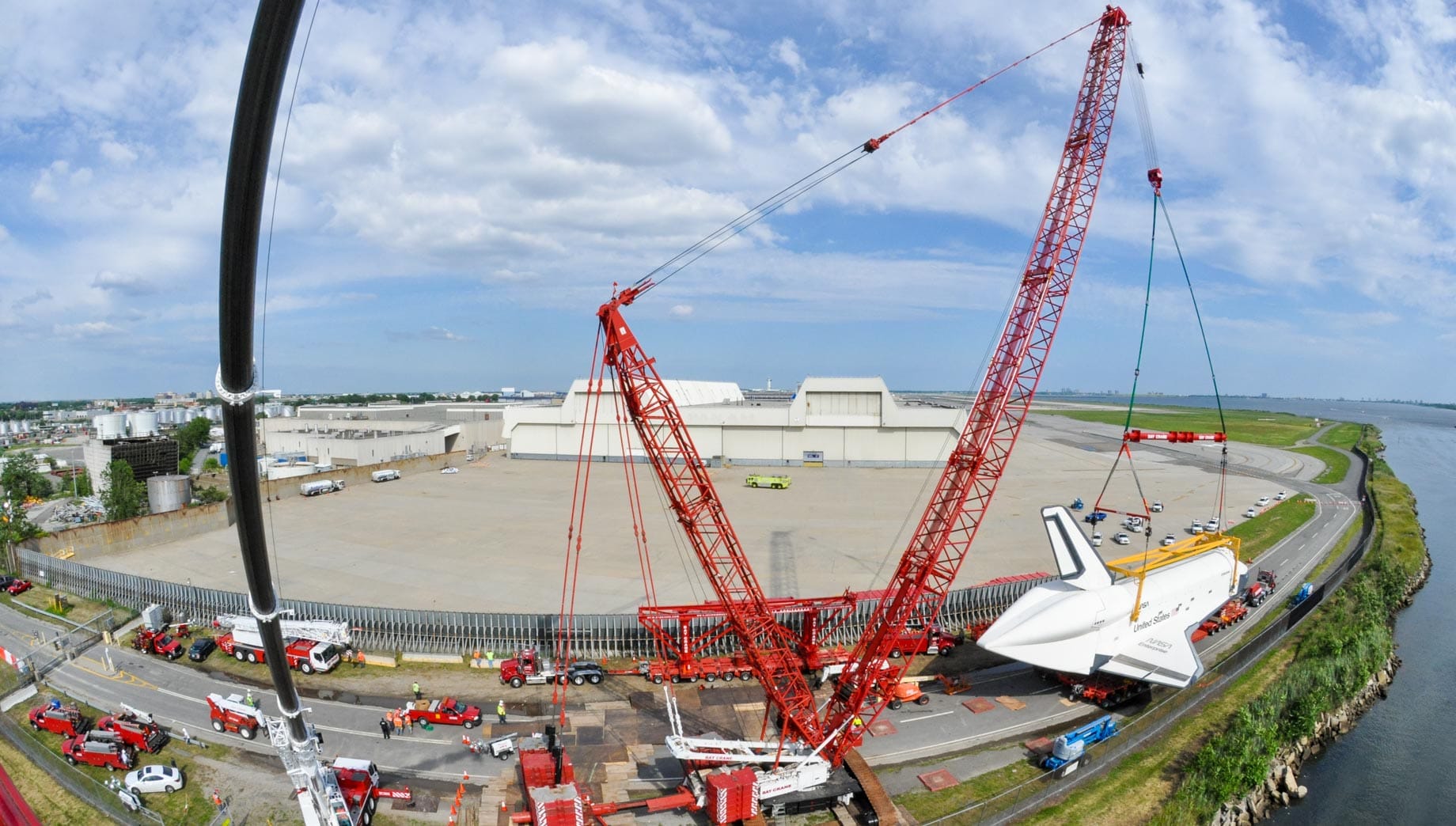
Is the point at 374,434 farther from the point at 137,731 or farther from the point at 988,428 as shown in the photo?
the point at 988,428

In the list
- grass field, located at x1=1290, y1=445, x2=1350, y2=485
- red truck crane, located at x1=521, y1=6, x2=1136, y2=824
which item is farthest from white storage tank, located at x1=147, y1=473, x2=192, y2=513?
grass field, located at x1=1290, y1=445, x2=1350, y2=485

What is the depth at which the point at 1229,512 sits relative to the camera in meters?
59.3

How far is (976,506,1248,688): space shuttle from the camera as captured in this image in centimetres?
2484

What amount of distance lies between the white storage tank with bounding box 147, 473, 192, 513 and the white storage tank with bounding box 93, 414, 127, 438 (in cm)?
14331

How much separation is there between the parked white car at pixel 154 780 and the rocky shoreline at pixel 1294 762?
3241 centimetres

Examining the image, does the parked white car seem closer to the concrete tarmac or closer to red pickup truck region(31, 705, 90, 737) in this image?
red pickup truck region(31, 705, 90, 737)

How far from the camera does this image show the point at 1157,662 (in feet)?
85.5

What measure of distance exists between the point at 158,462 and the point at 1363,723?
10060 centimetres

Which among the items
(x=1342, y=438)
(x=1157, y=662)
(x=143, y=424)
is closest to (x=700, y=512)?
(x=1157, y=662)

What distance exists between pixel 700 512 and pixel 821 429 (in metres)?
60.5

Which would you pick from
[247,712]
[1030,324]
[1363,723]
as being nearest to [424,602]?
[247,712]

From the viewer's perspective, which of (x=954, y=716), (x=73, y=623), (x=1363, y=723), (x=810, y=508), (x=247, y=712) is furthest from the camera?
(x=810, y=508)

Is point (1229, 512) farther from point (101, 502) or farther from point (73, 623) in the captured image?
point (101, 502)

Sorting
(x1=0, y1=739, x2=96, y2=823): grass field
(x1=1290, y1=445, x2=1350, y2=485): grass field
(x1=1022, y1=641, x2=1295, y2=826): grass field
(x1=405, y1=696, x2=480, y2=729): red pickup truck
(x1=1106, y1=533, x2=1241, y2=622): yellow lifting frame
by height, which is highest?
(x1=1106, y1=533, x2=1241, y2=622): yellow lifting frame
